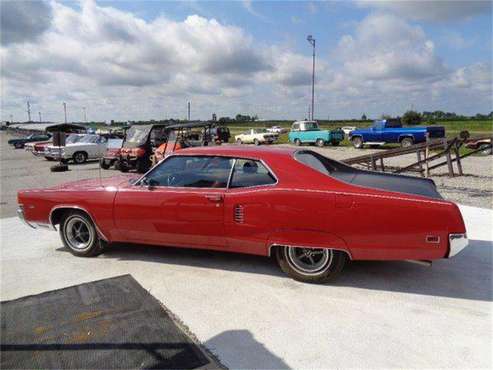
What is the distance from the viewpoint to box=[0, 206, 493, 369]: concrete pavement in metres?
2.62

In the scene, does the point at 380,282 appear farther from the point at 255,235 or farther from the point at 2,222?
the point at 2,222

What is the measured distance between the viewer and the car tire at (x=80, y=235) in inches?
176

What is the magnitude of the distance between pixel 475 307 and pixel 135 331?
2.86 meters

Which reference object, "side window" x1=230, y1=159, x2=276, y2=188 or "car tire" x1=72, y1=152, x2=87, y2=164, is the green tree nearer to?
"car tire" x1=72, y1=152, x2=87, y2=164

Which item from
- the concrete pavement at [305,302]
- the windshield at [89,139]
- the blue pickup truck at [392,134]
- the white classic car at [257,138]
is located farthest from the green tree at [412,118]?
the concrete pavement at [305,302]

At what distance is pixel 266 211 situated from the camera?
11.7ft

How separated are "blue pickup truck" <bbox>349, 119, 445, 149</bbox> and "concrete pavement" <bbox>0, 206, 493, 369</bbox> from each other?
18.8 m

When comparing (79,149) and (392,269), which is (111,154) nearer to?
(79,149)

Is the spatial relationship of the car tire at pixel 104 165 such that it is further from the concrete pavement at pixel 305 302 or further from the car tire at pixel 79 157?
the concrete pavement at pixel 305 302

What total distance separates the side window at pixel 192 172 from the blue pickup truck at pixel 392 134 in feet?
66.9

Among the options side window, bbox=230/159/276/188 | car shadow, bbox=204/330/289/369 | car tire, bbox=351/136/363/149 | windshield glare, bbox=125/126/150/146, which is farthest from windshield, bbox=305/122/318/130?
car shadow, bbox=204/330/289/369

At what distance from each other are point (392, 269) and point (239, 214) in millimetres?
1798

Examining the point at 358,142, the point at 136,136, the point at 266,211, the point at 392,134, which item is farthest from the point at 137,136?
the point at 392,134

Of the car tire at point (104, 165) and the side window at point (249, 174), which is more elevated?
the side window at point (249, 174)
